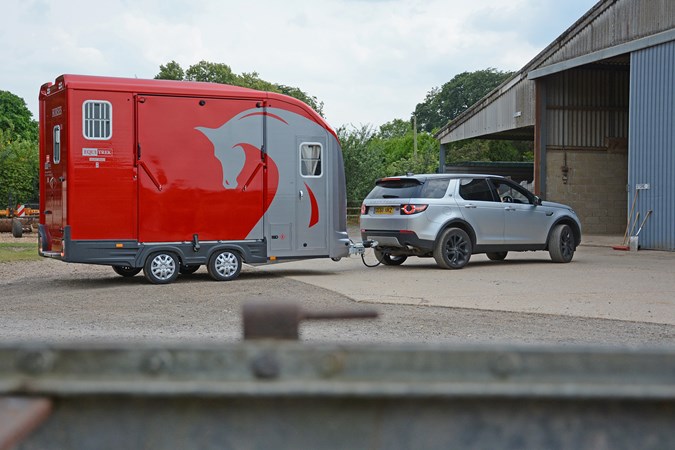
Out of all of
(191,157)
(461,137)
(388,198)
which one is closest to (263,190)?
(191,157)

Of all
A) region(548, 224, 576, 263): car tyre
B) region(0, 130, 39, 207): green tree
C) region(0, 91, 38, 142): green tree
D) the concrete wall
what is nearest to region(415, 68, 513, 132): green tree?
region(0, 91, 38, 142): green tree

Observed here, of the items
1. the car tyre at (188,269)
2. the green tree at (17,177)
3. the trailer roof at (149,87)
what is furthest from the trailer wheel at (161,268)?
the green tree at (17,177)

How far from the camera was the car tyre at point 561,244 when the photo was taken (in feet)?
59.8

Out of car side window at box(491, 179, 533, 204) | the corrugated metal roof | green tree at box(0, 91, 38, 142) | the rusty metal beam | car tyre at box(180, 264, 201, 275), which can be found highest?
green tree at box(0, 91, 38, 142)

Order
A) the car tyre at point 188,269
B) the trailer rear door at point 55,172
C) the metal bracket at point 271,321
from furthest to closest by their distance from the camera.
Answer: the car tyre at point 188,269
the trailer rear door at point 55,172
the metal bracket at point 271,321

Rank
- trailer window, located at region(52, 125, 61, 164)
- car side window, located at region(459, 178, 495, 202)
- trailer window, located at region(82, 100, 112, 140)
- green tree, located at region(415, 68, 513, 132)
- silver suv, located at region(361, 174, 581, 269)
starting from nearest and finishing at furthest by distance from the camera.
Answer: trailer window, located at region(82, 100, 112, 140) < trailer window, located at region(52, 125, 61, 164) < silver suv, located at region(361, 174, 581, 269) < car side window, located at region(459, 178, 495, 202) < green tree, located at region(415, 68, 513, 132)

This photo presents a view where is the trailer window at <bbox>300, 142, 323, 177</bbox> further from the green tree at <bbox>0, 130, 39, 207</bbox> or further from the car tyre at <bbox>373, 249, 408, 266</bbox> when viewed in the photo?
the green tree at <bbox>0, 130, 39, 207</bbox>

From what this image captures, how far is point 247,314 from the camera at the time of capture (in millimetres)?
1323

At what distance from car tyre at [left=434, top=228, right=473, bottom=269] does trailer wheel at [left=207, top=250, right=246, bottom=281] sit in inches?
153

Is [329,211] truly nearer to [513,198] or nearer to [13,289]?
[513,198]

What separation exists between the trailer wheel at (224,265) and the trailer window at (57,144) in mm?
2882

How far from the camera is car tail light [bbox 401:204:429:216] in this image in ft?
53.4

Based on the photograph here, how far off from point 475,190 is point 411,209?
160 centimetres

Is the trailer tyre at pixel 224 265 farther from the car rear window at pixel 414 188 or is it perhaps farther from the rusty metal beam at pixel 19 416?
the rusty metal beam at pixel 19 416
